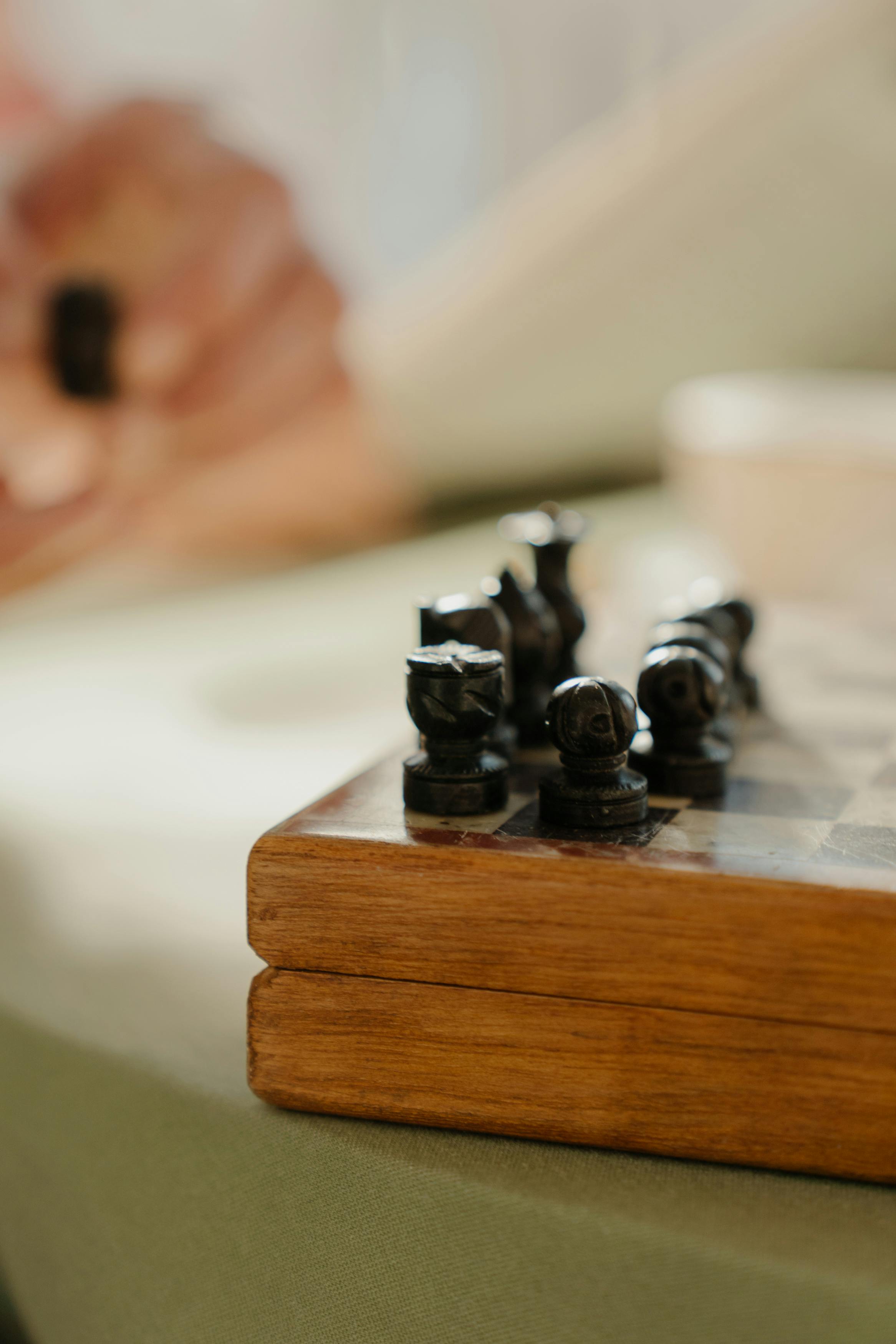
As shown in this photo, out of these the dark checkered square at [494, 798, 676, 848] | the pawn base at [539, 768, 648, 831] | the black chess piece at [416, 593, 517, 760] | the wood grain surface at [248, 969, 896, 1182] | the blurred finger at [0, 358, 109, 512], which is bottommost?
the wood grain surface at [248, 969, 896, 1182]

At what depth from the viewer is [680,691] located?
0.64 m

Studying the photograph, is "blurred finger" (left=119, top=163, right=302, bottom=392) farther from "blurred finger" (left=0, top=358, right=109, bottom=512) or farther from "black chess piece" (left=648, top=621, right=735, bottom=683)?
"black chess piece" (left=648, top=621, right=735, bottom=683)

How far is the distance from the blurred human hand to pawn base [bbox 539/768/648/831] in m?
0.88

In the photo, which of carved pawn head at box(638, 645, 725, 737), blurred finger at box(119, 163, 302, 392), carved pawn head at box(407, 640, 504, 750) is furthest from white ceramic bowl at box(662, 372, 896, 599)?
carved pawn head at box(407, 640, 504, 750)

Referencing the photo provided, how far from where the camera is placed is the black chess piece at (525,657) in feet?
2.49

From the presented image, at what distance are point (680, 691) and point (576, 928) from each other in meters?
0.17

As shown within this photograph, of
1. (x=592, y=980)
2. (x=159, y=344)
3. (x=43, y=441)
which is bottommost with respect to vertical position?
(x=592, y=980)

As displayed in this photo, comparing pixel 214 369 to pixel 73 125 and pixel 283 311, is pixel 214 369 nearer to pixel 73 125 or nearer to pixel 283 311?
pixel 283 311

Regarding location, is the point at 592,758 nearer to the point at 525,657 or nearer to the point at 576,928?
the point at 576,928

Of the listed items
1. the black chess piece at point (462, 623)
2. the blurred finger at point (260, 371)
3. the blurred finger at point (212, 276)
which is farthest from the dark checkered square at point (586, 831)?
the blurred finger at point (260, 371)

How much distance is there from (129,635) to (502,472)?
844mm

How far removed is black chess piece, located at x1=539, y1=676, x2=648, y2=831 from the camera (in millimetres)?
571

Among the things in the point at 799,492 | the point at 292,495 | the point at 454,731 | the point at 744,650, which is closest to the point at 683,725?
the point at 454,731

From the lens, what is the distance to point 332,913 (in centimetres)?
55
